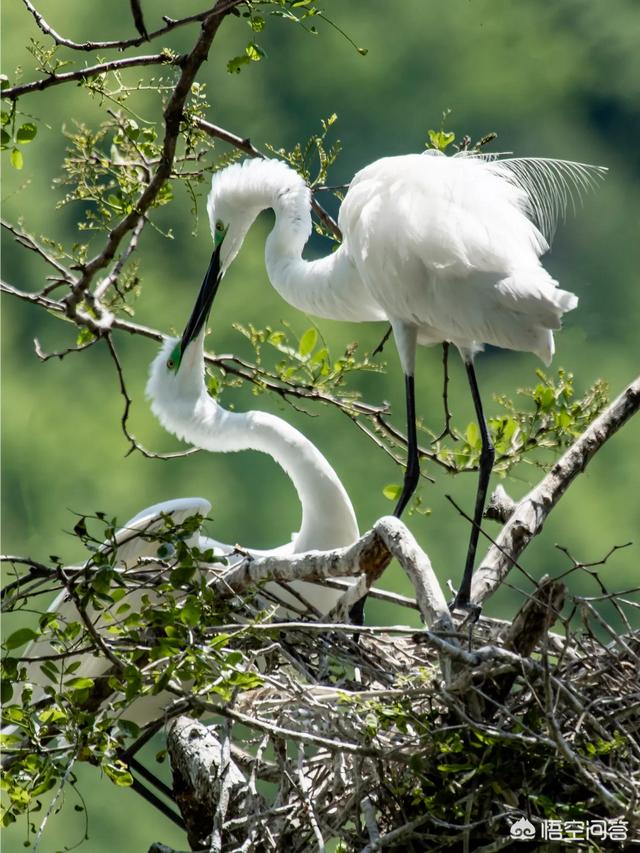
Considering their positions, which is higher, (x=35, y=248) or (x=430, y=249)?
(x=35, y=248)

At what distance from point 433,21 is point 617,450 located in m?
2.06

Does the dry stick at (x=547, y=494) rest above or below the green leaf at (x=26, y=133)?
below

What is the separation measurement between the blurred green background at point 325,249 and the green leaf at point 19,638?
341cm

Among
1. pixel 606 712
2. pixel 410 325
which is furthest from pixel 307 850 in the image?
pixel 410 325

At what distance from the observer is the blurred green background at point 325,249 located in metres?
4.67

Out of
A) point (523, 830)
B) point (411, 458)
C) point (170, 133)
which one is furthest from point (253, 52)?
point (523, 830)

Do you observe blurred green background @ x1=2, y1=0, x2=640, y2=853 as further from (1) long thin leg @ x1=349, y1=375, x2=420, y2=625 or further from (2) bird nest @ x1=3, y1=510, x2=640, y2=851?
(2) bird nest @ x1=3, y1=510, x2=640, y2=851

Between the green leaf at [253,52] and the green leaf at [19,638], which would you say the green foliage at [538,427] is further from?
the green leaf at [19,638]

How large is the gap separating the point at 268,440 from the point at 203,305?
1.15ft

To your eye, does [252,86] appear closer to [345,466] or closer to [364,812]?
[345,466]

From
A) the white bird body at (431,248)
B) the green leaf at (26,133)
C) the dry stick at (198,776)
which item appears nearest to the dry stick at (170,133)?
Answer: the green leaf at (26,133)

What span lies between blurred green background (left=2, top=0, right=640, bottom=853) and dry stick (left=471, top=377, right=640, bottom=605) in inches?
103

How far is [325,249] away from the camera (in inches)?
205

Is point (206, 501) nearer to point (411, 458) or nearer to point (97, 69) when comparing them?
point (411, 458)
